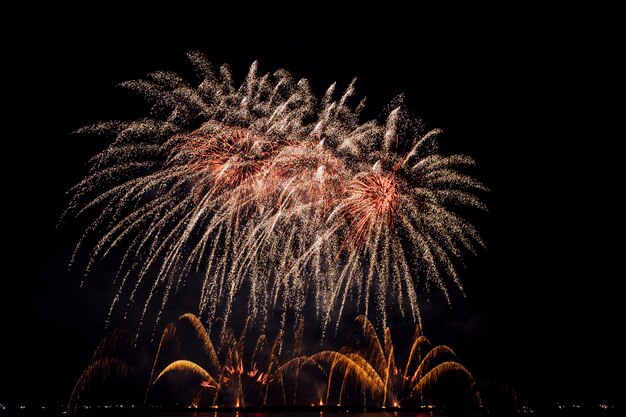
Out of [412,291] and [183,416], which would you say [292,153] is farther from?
[183,416]

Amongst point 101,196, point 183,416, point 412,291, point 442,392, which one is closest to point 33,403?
point 183,416

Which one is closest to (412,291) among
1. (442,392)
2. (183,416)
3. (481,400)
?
(183,416)

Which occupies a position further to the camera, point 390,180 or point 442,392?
point 442,392

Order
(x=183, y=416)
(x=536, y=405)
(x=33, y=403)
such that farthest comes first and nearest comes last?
1. (x=33, y=403)
2. (x=536, y=405)
3. (x=183, y=416)

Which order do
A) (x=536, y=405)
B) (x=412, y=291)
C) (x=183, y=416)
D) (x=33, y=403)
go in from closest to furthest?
(x=412, y=291)
(x=183, y=416)
(x=536, y=405)
(x=33, y=403)

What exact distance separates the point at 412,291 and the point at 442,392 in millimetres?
61759

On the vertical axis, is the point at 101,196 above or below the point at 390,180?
below

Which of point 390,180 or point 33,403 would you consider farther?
point 33,403

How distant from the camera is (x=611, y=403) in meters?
53.9

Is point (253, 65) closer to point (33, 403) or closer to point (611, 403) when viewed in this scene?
point (611, 403)

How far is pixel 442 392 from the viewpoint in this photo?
72.3 m

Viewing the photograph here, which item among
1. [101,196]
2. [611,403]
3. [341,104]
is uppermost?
[341,104]

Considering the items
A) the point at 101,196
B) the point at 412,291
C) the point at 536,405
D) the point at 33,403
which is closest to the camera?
the point at 101,196

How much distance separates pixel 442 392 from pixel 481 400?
17047mm
